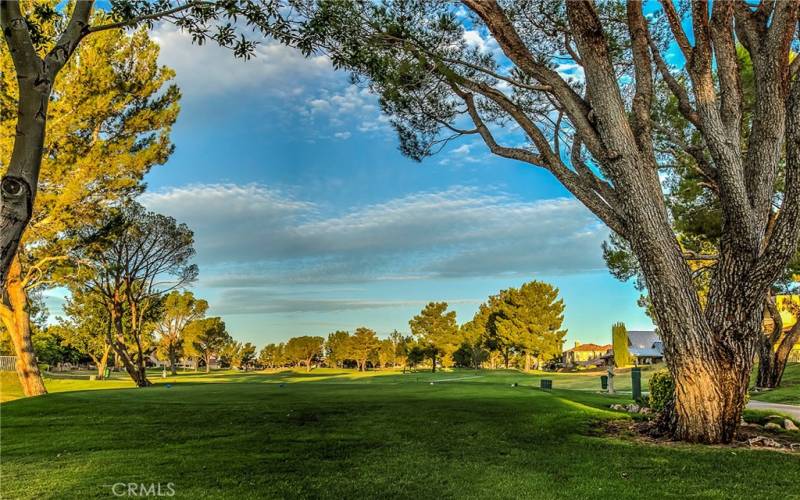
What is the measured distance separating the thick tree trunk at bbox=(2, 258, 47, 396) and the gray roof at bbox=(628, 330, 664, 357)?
70436 millimetres

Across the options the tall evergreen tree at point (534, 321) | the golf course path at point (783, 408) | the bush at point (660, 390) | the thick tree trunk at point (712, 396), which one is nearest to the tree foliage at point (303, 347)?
the tall evergreen tree at point (534, 321)

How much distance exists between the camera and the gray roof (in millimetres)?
71688

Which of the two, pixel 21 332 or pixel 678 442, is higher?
pixel 21 332

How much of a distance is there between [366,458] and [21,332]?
1900cm

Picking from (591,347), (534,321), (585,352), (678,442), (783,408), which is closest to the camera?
(678,442)

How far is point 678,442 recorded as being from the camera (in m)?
7.63

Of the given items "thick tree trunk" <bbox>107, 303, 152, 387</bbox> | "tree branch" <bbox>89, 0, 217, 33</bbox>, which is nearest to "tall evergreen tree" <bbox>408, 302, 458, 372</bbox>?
"thick tree trunk" <bbox>107, 303, 152, 387</bbox>

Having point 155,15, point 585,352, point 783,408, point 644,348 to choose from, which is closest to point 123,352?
point 155,15

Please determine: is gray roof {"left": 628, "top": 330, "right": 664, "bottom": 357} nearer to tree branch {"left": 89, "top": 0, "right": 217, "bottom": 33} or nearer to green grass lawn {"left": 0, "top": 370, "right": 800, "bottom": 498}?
green grass lawn {"left": 0, "top": 370, "right": 800, "bottom": 498}

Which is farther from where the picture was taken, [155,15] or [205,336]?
[205,336]

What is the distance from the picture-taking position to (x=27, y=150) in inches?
133

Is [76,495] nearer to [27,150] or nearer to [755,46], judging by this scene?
[27,150]

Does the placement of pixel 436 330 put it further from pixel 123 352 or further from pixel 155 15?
pixel 155 15

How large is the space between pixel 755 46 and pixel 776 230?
10.7 feet
